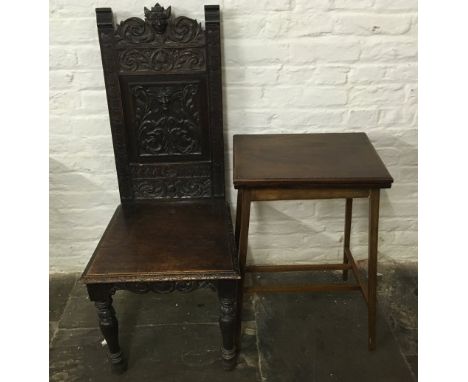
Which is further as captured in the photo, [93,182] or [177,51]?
[93,182]

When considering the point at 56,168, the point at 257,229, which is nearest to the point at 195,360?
the point at 257,229

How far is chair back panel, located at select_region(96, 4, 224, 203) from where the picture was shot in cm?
158

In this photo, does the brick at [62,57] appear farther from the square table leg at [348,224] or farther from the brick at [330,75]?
the square table leg at [348,224]

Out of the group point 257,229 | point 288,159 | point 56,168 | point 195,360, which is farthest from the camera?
point 257,229

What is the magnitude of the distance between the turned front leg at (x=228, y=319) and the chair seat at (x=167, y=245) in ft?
0.22

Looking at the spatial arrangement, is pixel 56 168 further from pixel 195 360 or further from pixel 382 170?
pixel 382 170

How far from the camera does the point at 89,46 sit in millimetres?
1650

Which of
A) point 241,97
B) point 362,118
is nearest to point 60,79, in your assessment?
point 241,97

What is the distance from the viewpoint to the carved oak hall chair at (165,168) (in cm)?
145

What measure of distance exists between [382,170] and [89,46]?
1.14 m

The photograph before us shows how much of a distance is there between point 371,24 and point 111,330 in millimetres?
1456

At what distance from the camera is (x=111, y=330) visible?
155 cm

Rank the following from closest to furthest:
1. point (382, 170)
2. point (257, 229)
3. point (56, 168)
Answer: point (382, 170) < point (56, 168) < point (257, 229)

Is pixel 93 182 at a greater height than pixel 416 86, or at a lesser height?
lesser
